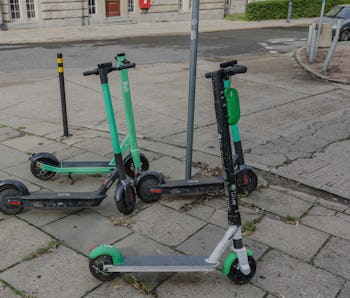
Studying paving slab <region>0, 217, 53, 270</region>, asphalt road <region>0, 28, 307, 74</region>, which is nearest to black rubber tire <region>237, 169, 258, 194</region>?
paving slab <region>0, 217, 53, 270</region>

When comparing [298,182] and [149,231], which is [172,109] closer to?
[298,182]

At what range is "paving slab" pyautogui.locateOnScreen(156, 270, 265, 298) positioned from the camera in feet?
10.6

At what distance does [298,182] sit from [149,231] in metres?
1.99

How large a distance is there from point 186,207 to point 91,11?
20811 mm

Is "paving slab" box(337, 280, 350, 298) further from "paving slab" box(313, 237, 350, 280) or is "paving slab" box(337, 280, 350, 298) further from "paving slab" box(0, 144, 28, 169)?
"paving slab" box(0, 144, 28, 169)

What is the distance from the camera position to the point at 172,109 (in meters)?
8.14

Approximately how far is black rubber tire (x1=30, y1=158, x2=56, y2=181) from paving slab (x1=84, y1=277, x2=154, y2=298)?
2.05 metres

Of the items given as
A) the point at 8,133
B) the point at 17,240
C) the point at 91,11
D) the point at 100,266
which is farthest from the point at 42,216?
the point at 91,11

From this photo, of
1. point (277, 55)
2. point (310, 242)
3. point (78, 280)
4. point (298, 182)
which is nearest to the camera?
point (78, 280)

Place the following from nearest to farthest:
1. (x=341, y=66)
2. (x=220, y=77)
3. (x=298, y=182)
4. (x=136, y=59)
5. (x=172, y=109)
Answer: (x=220, y=77), (x=298, y=182), (x=172, y=109), (x=341, y=66), (x=136, y=59)

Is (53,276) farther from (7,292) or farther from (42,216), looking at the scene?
(42,216)

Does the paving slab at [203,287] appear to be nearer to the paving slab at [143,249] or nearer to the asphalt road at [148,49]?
the paving slab at [143,249]

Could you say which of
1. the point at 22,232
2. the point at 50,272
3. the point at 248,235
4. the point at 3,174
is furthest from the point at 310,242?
the point at 3,174

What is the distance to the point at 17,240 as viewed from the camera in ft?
12.6
